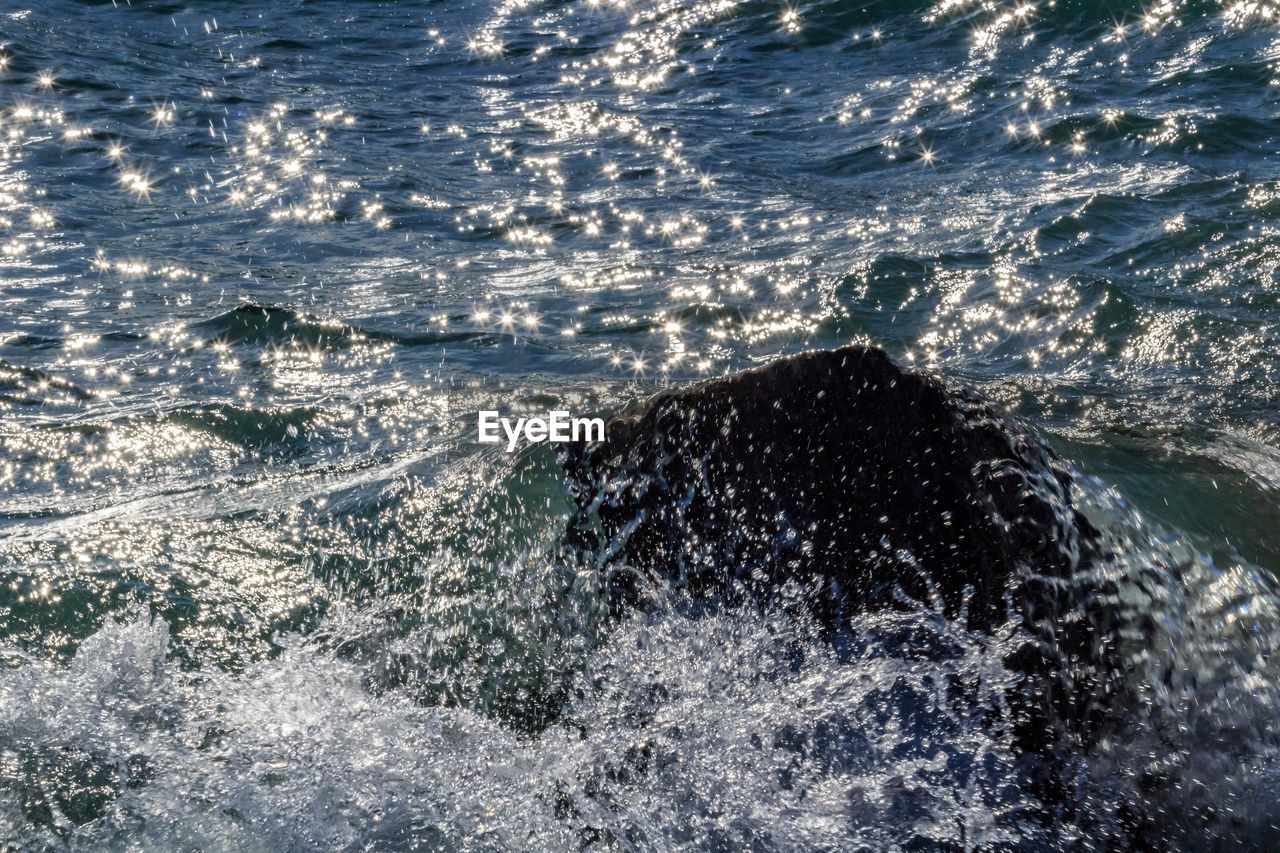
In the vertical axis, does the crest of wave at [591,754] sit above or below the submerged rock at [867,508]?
below

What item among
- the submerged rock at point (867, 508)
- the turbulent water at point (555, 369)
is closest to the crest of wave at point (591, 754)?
the turbulent water at point (555, 369)

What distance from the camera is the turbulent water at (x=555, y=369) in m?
3.46

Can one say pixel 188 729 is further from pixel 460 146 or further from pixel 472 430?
pixel 460 146

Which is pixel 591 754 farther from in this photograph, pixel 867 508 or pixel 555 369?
pixel 555 369

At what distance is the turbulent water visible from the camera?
3465 mm

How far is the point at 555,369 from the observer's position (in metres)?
6.42

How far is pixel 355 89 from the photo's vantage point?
441 inches

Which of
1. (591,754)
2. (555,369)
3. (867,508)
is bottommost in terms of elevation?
(555,369)

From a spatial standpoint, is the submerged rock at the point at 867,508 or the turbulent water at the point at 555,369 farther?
the turbulent water at the point at 555,369

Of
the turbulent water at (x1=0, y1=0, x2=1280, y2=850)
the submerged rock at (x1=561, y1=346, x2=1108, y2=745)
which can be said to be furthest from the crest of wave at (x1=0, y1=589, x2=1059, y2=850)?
the submerged rock at (x1=561, y1=346, x2=1108, y2=745)

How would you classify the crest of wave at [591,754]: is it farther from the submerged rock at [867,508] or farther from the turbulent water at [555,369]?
the submerged rock at [867,508]

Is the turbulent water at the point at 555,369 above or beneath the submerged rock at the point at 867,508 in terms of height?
beneath

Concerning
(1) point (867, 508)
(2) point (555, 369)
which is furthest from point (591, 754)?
(2) point (555, 369)

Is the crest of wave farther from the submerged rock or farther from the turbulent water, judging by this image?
the submerged rock
